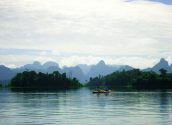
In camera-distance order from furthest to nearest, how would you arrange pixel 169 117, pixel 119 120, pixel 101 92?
1. pixel 101 92
2. pixel 169 117
3. pixel 119 120

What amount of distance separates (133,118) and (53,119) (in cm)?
1039

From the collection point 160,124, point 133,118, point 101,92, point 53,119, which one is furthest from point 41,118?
point 101,92

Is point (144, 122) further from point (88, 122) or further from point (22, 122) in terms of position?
point (22, 122)

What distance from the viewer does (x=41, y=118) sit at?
60.6m

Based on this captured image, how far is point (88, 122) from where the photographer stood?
5578 centimetres

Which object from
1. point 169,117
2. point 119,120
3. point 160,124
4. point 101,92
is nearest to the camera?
point 160,124

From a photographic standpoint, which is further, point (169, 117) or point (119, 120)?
point (169, 117)

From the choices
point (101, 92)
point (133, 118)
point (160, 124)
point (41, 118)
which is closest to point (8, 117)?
point (41, 118)

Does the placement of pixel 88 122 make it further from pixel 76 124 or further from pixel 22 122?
pixel 22 122

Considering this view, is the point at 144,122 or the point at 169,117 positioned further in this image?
the point at 169,117

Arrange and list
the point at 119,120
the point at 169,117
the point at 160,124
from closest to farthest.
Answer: the point at 160,124 → the point at 119,120 → the point at 169,117

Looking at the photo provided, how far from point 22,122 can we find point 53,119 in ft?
16.8

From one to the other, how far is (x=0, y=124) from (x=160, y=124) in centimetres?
1861

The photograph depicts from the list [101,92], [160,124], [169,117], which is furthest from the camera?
→ [101,92]
